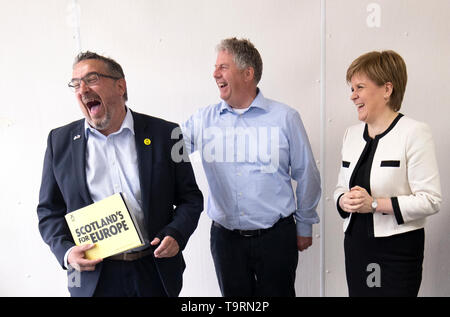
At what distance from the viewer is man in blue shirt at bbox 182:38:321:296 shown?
5.37ft

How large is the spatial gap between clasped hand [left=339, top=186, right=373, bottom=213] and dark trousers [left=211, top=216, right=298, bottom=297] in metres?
0.32

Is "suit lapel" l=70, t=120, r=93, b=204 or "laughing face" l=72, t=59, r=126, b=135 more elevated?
"laughing face" l=72, t=59, r=126, b=135

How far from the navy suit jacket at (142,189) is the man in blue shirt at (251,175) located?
251mm

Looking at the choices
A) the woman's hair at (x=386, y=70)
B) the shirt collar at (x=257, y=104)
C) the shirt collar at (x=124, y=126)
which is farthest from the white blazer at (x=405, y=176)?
the shirt collar at (x=124, y=126)

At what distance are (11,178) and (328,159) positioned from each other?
4.90 feet

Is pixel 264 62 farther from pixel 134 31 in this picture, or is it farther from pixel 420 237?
pixel 420 237

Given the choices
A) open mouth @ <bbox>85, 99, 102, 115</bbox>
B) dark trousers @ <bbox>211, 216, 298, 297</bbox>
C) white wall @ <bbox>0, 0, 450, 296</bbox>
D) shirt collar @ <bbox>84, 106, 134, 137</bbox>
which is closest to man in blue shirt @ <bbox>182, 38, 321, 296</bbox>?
dark trousers @ <bbox>211, 216, 298, 297</bbox>

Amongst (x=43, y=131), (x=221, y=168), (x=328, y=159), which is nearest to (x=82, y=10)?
(x=43, y=131)

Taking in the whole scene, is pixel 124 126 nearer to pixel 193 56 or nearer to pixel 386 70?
pixel 193 56

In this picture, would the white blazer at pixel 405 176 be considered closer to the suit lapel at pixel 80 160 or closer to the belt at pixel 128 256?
the belt at pixel 128 256

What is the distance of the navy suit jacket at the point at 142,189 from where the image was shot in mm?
1359

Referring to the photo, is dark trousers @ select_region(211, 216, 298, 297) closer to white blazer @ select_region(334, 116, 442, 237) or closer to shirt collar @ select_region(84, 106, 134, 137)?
white blazer @ select_region(334, 116, 442, 237)

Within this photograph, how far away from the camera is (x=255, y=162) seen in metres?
1.64

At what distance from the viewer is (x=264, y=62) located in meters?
1.76
